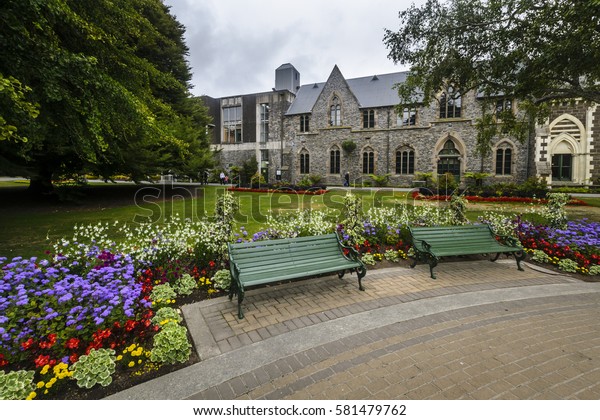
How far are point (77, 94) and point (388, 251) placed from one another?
9.27 meters

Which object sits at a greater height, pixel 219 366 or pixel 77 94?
pixel 77 94

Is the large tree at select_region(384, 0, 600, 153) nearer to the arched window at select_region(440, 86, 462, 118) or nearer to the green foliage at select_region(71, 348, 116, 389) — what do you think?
the green foliage at select_region(71, 348, 116, 389)

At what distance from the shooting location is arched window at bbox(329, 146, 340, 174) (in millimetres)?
32531

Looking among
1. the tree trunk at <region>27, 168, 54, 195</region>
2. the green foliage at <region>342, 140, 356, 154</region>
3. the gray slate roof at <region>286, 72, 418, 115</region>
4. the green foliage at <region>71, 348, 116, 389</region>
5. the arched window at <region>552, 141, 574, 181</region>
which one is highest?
the gray slate roof at <region>286, 72, 418, 115</region>

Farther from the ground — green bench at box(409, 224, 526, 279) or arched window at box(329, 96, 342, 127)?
arched window at box(329, 96, 342, 127)

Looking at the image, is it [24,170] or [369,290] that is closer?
[369,290]

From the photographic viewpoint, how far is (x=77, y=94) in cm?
768

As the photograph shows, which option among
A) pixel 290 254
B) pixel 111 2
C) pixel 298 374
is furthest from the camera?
pixel 111 2

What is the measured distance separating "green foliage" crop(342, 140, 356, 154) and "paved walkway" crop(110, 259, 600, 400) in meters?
26.6

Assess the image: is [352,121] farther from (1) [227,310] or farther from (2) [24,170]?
(1) [227,310]

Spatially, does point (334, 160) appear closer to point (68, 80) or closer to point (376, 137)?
point (376, 137)

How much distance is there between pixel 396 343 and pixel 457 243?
13.8 ft

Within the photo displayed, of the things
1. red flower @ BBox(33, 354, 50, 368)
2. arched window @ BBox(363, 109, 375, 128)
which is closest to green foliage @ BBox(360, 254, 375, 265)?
red flower @ BBox(33, 354, 50, 368)
